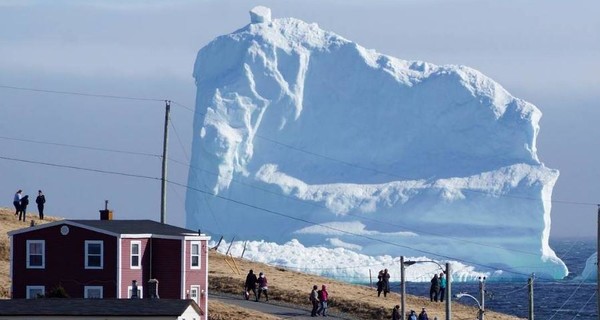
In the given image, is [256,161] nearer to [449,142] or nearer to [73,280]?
[449,142]

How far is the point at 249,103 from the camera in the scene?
97.3 metres

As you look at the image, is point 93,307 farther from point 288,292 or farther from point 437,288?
point 437,288

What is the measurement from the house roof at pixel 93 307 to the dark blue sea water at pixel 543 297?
45391 millimetres

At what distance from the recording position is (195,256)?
46.8 metres

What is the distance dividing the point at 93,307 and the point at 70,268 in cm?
950

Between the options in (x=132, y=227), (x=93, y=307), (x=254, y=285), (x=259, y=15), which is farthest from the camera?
(x=259, y=15)

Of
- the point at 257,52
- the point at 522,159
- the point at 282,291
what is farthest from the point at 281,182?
the point at 282,291

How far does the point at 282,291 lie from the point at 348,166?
45371 millimetres

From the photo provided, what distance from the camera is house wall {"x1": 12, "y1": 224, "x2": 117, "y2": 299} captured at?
45.6 metres

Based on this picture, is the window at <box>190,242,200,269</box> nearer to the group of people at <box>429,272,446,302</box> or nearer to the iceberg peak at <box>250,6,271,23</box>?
the group of people at <box>429,272,446,302</box>

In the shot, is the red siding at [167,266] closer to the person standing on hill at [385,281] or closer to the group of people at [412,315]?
the group of people at [412,315]

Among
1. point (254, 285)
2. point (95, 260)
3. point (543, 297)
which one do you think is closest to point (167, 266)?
point (95, 260)

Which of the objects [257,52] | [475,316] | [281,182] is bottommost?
[475,316]

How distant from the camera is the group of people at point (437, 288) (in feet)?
186
